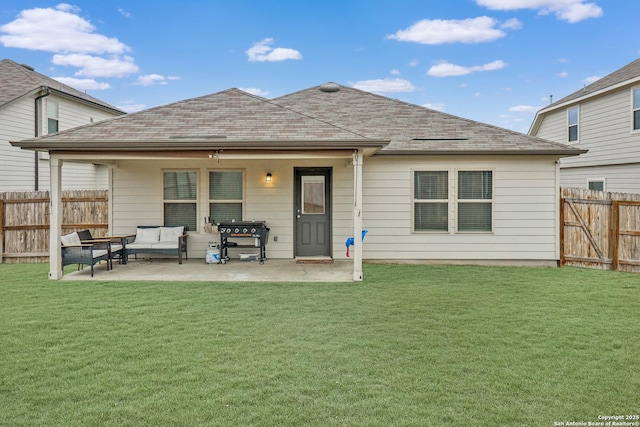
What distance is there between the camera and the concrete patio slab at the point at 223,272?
7789mm

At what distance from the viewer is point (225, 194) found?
9.89 meters

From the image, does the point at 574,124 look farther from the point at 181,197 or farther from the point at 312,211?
the point at 181,197

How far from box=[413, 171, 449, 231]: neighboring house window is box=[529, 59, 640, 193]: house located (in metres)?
7.27

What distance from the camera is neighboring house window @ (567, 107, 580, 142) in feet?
50.1

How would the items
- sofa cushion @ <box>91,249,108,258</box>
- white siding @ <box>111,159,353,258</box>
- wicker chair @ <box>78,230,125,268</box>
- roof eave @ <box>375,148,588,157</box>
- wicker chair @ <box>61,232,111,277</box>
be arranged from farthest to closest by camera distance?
white siding @ <box>111,159,353,258</box>
roof eave @ <box>375,148,588,157</box>
wicker chair @ <box>78,230,125,268</box>
sofa cushion @ <box>91,249,108,258</box>
wicker chair @ <box>61,232,111,277</box>

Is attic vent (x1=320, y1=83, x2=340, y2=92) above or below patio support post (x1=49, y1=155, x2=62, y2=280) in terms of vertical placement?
above

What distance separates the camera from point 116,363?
149 inches

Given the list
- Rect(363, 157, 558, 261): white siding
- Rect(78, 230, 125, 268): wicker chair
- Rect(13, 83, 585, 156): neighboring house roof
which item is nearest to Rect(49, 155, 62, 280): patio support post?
Rect(13, 83, 585, 156): neighboring house roof

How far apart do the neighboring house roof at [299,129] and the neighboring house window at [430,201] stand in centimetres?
63

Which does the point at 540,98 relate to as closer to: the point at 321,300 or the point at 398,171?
the point at 398,171

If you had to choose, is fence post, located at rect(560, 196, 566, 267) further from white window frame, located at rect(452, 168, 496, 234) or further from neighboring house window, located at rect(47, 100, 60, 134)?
neighboring house window, located at rect(47, 100, 60, 134)

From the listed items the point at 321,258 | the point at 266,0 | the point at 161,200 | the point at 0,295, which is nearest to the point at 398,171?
the point at 321,258

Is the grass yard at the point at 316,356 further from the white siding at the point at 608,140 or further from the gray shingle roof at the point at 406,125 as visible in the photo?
the white siding at the point at 608,140

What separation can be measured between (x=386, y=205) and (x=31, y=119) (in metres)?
11.3
